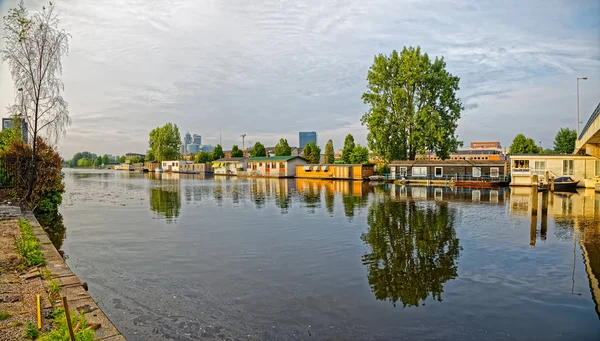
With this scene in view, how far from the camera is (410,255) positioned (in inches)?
476

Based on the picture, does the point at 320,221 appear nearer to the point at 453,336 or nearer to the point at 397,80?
the point at 453,336

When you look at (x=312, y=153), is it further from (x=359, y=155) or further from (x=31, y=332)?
(x=31, y=332)

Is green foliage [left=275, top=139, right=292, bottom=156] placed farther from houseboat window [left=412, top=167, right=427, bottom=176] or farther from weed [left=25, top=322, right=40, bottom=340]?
weed [left=25, top=322, right=40, bottom=340]

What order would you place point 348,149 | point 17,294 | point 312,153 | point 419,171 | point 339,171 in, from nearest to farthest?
point 17,294
point 419,171
point 339,171
point 348,149
point 312,153

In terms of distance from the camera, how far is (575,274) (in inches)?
406

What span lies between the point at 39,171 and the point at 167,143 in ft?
349

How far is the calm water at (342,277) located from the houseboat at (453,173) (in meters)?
31.0

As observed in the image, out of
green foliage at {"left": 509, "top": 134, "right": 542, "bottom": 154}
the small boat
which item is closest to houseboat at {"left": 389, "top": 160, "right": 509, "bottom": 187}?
the small boat

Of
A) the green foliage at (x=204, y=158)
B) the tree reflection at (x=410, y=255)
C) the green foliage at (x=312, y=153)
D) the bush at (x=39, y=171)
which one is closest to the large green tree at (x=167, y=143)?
the green foliage at (x=204, y=158)

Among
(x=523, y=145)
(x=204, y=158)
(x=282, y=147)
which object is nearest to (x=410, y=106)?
(x=523, y=145)

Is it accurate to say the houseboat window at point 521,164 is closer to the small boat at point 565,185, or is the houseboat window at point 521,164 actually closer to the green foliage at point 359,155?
the small boat at point 565,185

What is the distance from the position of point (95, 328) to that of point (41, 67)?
16.0 metres

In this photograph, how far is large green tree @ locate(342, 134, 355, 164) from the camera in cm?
8025

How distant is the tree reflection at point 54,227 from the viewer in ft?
47.4
